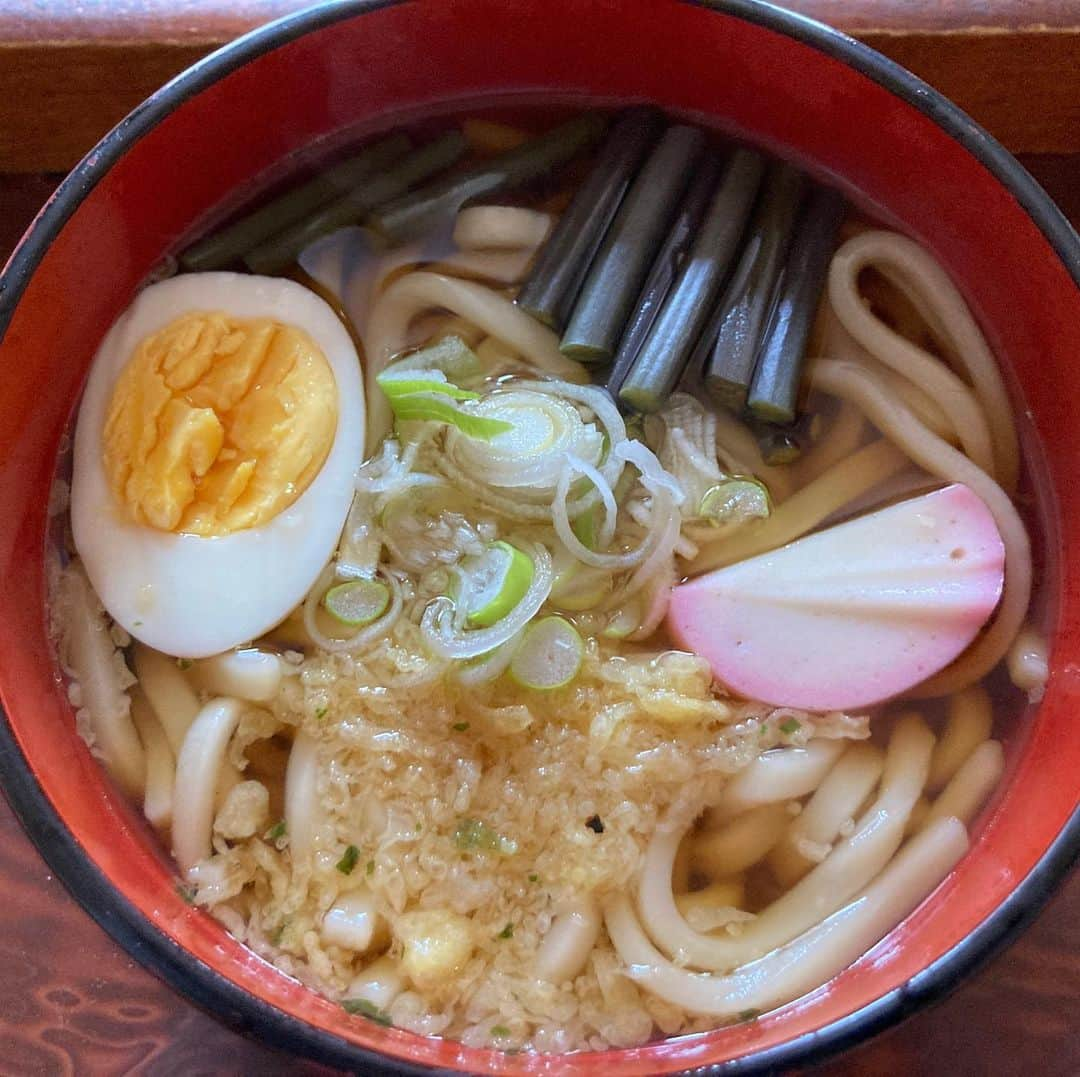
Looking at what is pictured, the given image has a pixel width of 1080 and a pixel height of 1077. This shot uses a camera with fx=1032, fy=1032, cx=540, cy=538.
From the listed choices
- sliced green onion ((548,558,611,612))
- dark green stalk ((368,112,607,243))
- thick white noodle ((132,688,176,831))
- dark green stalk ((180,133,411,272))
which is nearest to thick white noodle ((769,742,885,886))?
sliced green onion ((548,558,611,612))

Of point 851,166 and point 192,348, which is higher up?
point 851,166

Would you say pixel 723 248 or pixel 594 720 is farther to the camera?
pixel 723 248

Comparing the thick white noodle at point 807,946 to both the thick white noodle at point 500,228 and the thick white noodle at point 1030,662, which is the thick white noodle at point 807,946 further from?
the thick white noodle at point 500,228

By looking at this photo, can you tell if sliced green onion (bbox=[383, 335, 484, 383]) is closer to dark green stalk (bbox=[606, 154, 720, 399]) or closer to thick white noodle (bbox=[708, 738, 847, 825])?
dark green stalk (bbox=[606, 154, 720, 399])

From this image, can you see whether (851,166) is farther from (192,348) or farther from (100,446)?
(100,446)

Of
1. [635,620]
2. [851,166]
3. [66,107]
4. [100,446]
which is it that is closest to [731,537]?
[635,620]

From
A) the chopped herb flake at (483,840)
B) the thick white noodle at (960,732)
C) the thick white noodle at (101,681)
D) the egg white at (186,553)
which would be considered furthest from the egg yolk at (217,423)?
the thick white noodle at (960,732)
